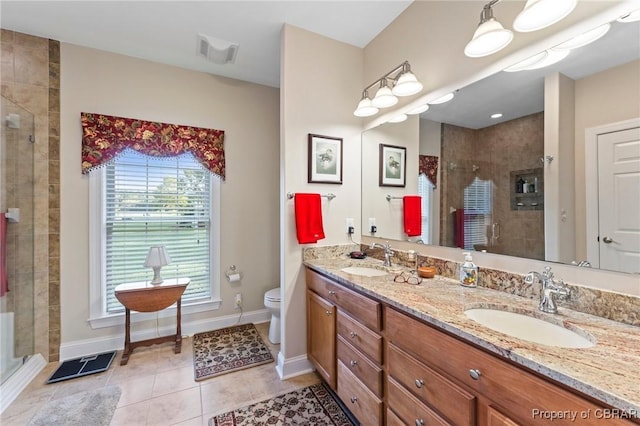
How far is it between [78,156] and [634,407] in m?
3.50

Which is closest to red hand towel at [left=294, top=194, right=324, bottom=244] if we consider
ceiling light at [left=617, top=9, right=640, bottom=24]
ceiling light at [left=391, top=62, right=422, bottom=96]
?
ceiling light at [left=391, top=62, right=422, bottom=96]

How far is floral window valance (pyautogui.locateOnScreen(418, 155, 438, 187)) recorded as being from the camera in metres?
1.81

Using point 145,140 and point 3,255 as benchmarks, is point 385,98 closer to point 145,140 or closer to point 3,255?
point 145,140

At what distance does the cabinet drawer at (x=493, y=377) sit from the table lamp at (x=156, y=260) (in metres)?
2.21

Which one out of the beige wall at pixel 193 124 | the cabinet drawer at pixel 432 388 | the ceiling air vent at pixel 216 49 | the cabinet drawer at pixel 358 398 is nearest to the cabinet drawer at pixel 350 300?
the cabinet drawer at pixel 432 388

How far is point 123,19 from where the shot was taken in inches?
81.4

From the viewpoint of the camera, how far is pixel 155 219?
2.68 meters

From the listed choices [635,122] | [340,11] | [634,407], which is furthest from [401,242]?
[340,11]

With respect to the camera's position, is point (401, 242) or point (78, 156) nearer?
point (401, 242)

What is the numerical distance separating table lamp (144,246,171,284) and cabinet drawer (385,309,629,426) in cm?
221

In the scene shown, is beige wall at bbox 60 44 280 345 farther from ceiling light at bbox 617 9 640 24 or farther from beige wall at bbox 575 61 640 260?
ceiling light at bbox 617 9 640 24

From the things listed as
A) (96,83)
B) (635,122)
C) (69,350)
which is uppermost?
(96,83)

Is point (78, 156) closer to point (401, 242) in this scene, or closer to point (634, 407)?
point (401, 242)

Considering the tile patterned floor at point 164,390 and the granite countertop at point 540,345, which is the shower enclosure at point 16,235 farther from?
the granite countertop at point 540,345
